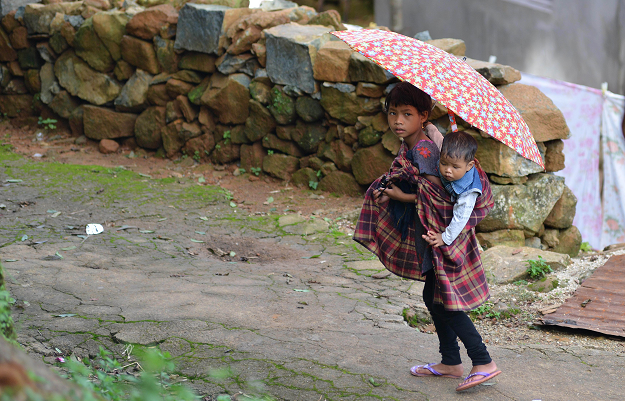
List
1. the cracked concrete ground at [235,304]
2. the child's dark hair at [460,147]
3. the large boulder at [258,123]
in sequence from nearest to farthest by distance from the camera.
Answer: the child's dark hair at [460,147] < the cracked concrete ground at [235,304] < the large boulder at [258,123]

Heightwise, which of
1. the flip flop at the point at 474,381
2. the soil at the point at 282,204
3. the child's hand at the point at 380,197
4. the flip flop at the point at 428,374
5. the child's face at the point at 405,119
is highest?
the child's face at the point at 405,119

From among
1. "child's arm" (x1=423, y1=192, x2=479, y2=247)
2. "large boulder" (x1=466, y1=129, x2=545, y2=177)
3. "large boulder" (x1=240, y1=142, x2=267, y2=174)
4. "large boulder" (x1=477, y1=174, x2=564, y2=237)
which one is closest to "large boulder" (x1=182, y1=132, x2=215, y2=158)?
"large boulder" (x1=240, y1=142, x2=267, y2=174)

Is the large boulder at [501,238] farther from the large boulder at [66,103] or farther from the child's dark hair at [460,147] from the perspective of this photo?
the large boulder at [66,103]

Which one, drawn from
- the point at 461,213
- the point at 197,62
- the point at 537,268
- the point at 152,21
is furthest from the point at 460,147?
the point at 152,21

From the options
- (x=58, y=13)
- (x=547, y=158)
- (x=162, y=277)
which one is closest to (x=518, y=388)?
(x=162, y=277)

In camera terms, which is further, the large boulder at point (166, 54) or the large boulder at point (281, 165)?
the large boulder at point (166, 54)

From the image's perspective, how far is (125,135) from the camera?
787cm

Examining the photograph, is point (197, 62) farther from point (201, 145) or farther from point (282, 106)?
point (282, 106)

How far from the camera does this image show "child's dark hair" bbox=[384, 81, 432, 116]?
2.68 m

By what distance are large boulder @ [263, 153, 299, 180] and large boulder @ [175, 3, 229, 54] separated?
5.03ft

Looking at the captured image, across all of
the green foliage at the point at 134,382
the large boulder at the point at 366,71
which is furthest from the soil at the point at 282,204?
the green foliage at the point at 134,382

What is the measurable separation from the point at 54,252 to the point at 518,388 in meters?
3.52

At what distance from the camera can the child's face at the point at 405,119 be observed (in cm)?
271

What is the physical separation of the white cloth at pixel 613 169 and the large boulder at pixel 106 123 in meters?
6.02
